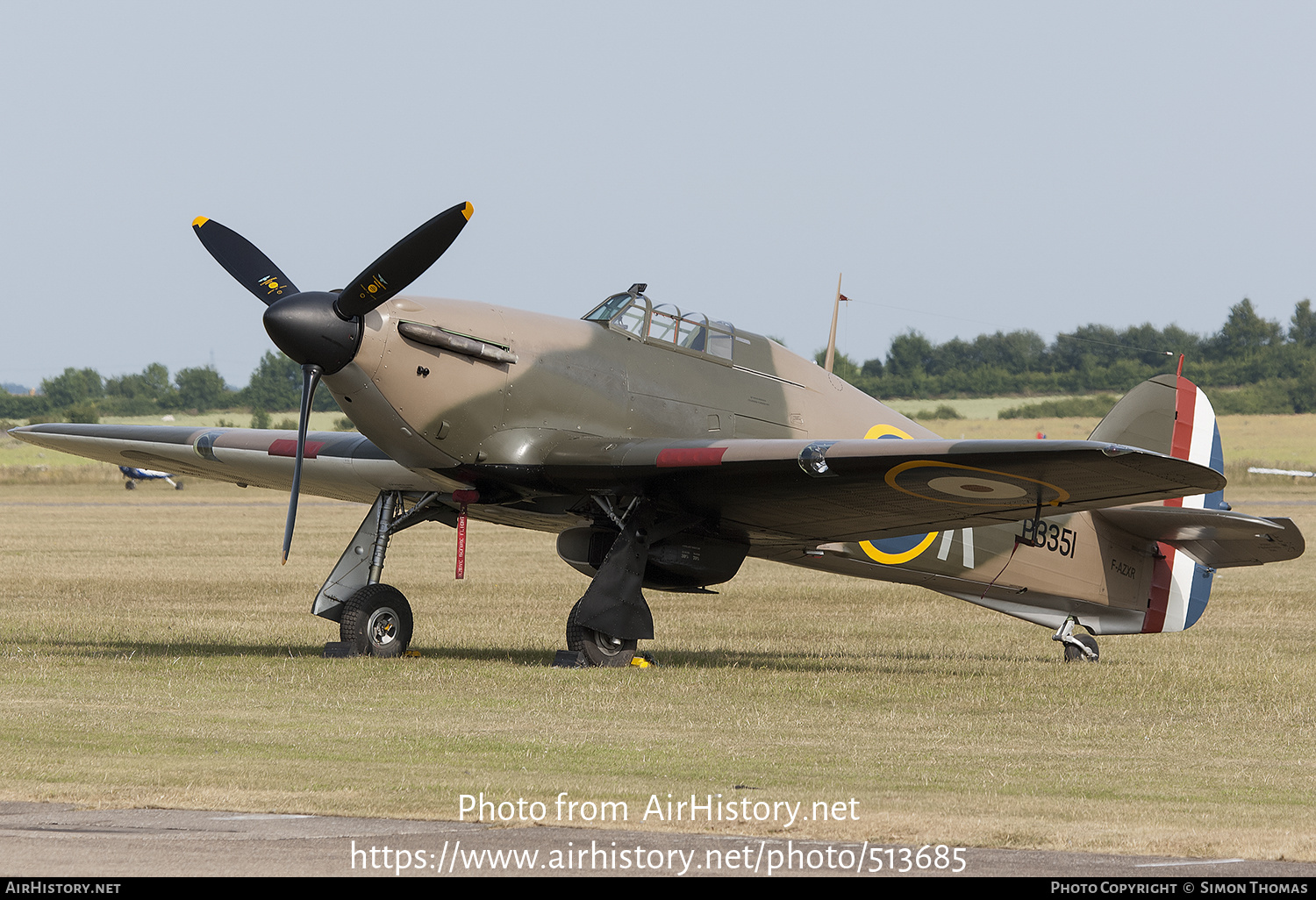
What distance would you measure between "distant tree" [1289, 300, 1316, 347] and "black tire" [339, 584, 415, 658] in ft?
335

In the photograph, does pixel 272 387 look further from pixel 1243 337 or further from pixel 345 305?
pixel 345 305

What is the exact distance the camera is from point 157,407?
120125 mm

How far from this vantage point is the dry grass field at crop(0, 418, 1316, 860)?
23.0 feet

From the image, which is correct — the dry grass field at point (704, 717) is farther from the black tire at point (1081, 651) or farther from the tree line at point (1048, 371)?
the tree line at point (1048, 371)

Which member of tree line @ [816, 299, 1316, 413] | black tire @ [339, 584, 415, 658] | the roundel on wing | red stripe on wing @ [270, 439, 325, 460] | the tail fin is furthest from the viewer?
tree line @ [816, 299, 1316, 413]

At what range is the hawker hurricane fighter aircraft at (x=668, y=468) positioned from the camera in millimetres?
11914

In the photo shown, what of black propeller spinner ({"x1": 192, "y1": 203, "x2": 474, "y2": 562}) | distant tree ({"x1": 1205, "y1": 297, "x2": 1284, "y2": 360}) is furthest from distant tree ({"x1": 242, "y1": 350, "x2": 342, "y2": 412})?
black propeller spinner ({"x1": 192, "y1": 203, "x2": 474, "y2": 562})

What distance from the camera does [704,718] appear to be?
33.3ft

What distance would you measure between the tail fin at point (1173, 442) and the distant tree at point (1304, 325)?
95962 mm

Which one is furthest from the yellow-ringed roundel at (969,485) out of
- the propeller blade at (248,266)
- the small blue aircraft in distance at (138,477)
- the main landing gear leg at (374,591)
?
the small blue aircraft in distance at (138,477)

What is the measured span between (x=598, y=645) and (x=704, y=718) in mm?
3030

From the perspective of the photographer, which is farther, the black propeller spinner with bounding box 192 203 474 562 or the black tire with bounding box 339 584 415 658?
the black tire with bounding box 339 584 415 658

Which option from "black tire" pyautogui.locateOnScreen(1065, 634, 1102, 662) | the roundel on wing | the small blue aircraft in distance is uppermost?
the roundel on wing

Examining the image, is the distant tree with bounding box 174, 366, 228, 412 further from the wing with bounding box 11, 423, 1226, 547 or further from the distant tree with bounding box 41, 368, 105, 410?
the wing with bounding box 11, 423, 1226, 547
